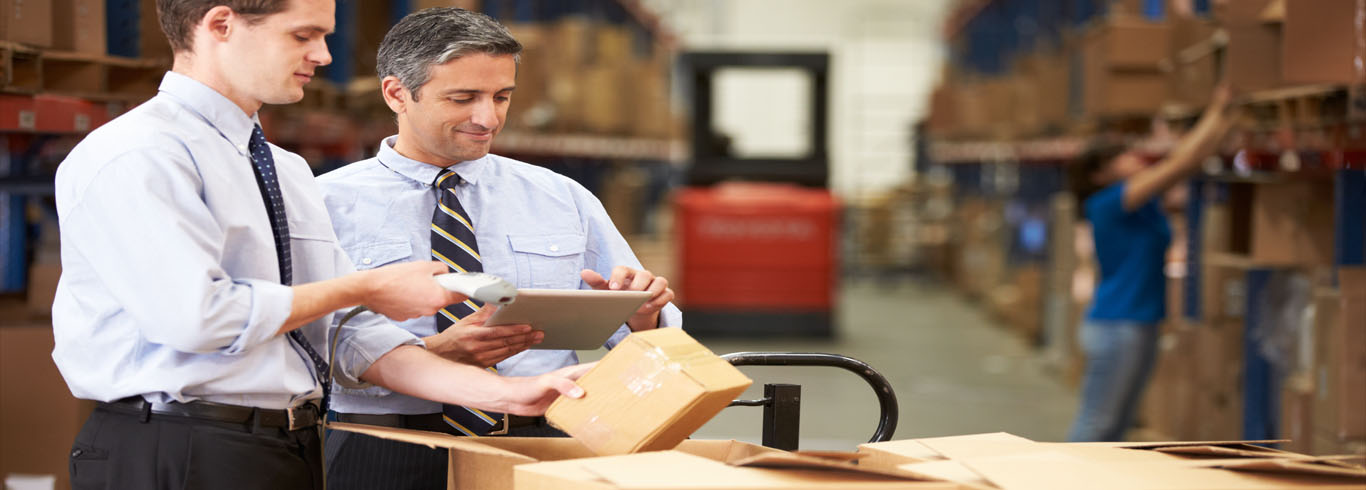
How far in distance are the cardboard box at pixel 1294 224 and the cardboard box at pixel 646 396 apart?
3.56 m

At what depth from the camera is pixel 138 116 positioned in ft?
6.51

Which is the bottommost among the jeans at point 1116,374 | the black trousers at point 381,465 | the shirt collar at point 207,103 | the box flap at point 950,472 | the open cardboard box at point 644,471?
the jeans at point 1116,374

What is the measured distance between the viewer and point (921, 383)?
30.2ft

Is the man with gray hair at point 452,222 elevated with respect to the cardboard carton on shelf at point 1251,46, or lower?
lower

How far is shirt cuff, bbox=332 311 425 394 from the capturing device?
2.32 metres

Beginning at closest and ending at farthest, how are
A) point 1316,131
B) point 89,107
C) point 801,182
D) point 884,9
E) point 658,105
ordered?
1. point 89,107
2. point 1316,131
3. point 801,182
4. point 658,105
5. point 884,9

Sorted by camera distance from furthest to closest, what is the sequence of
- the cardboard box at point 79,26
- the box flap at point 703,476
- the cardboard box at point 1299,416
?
the cardboard box at point 1299,416 → the cardboard box at point 79,26 → the box flap at point 703,476

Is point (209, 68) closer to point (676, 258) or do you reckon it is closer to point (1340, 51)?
point (1340, 51)

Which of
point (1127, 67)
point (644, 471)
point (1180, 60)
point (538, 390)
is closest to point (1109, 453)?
point (644, 471)

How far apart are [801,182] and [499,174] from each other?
9.13 m

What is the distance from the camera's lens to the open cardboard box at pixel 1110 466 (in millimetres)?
1964

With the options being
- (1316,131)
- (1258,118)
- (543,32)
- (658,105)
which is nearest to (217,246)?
(1316,131)

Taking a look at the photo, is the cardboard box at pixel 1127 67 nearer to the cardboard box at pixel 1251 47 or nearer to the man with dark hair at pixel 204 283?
the cardboard box at pixel 1251 47

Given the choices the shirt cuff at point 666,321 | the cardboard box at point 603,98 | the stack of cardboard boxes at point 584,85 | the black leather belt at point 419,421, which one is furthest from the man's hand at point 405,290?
the cardboard box at point 603,98
